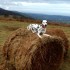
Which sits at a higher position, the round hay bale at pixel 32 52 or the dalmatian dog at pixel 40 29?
the dalmatian dog at pixel 40 29

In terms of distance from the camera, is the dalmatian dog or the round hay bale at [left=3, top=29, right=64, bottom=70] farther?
the dalmatian dog

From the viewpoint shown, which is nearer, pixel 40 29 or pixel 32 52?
pixel 32 52

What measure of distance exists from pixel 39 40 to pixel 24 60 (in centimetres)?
92

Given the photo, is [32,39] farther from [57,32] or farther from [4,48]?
[57,32]

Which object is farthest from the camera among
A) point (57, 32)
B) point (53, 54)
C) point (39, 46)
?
point (57, 32)

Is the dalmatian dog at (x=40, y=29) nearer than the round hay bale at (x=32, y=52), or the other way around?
the round hay bale at (x=32, y=52)

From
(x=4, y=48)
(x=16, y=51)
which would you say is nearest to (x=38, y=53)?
(x=16, y=51)

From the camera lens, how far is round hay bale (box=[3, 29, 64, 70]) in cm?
1221

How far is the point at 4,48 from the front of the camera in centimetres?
1420

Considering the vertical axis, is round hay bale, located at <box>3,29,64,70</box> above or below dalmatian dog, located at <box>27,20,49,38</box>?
below

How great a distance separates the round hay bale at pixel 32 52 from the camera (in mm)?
12211

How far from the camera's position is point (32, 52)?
1209 cm

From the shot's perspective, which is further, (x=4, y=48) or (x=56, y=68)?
(x=4, y=48)

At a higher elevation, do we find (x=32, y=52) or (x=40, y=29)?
(x=40, y=29)
